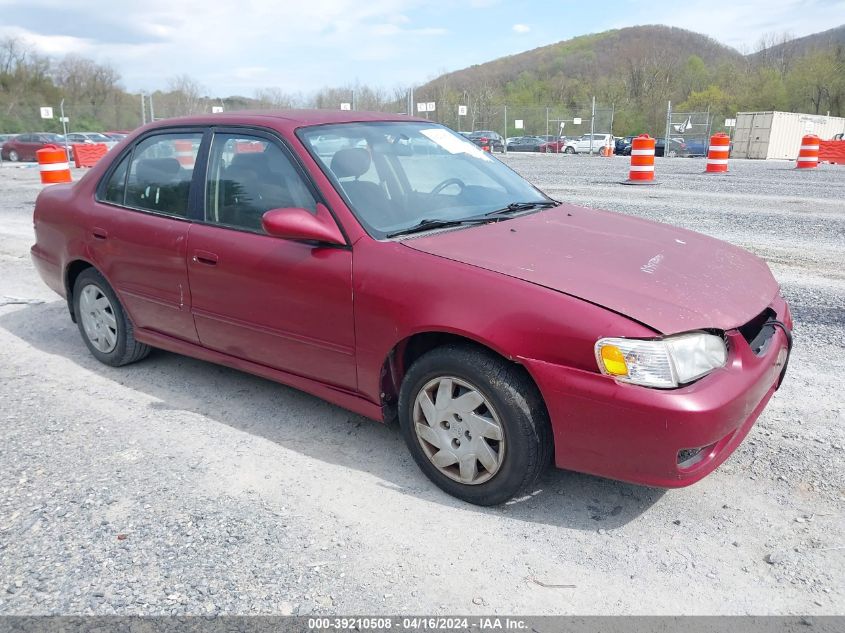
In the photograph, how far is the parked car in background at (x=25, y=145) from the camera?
31.4 meters

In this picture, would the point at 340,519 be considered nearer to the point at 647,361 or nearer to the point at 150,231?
the point at 647,361

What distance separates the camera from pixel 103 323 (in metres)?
4.71

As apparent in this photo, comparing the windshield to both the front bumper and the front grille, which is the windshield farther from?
the front grille

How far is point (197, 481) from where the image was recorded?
10.6 feet

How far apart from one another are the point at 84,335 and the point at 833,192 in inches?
553

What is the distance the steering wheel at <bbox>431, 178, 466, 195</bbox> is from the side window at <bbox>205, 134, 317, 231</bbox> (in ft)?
2.36

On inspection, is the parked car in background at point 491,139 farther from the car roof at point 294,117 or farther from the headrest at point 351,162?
the headrest at point 351,162

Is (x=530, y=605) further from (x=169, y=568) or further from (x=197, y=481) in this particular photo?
(x=197, y=481)

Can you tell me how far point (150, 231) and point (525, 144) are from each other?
38710mm

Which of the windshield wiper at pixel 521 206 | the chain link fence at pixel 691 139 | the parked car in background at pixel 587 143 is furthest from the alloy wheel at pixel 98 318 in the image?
the parked car in background at pixel 587 143

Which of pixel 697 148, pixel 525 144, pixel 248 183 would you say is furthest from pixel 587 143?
pixel 248 183

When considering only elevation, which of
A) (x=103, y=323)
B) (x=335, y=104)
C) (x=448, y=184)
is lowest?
(x=103, y=323)

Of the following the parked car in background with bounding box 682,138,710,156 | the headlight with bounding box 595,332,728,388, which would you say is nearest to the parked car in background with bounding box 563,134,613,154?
the parked car in background with bounding box 682,138,710,156

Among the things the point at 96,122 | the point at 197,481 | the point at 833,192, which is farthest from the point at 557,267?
the point at 96,122
